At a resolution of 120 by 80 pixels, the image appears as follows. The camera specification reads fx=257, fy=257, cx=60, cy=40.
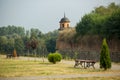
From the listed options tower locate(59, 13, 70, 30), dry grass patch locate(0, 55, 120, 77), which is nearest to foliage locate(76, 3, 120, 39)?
tower locate(59, 13, 70, 30)

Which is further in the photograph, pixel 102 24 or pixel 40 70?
pixel 102 24

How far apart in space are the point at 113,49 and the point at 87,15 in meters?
9.88

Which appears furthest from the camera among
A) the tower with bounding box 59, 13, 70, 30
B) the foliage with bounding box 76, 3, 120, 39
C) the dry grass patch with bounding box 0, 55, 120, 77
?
the tower with bounding box 59, 13, 70, 30

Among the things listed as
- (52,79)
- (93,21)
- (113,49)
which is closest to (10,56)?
(93,21)

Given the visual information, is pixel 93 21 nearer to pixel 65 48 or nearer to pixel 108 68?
pixel 65 48

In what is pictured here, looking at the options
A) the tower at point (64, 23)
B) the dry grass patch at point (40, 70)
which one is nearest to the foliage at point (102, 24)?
the tower at point (64, 23)

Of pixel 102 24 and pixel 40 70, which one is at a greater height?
pixel 102 24

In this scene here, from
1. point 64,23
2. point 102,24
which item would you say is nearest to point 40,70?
point 102,24

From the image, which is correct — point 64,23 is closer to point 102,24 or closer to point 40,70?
point 102,24

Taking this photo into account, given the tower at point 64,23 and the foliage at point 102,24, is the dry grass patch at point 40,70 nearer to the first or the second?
the foliage at point 102,24

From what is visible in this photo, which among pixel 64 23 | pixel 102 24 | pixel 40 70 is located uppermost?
pixel 64 23

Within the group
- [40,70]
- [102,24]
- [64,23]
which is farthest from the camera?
[64,23]

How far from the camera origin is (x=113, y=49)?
33.6 metres

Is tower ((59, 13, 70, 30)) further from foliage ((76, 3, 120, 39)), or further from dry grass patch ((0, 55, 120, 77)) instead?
dry grass patch ((0, 55, 120, 77))
